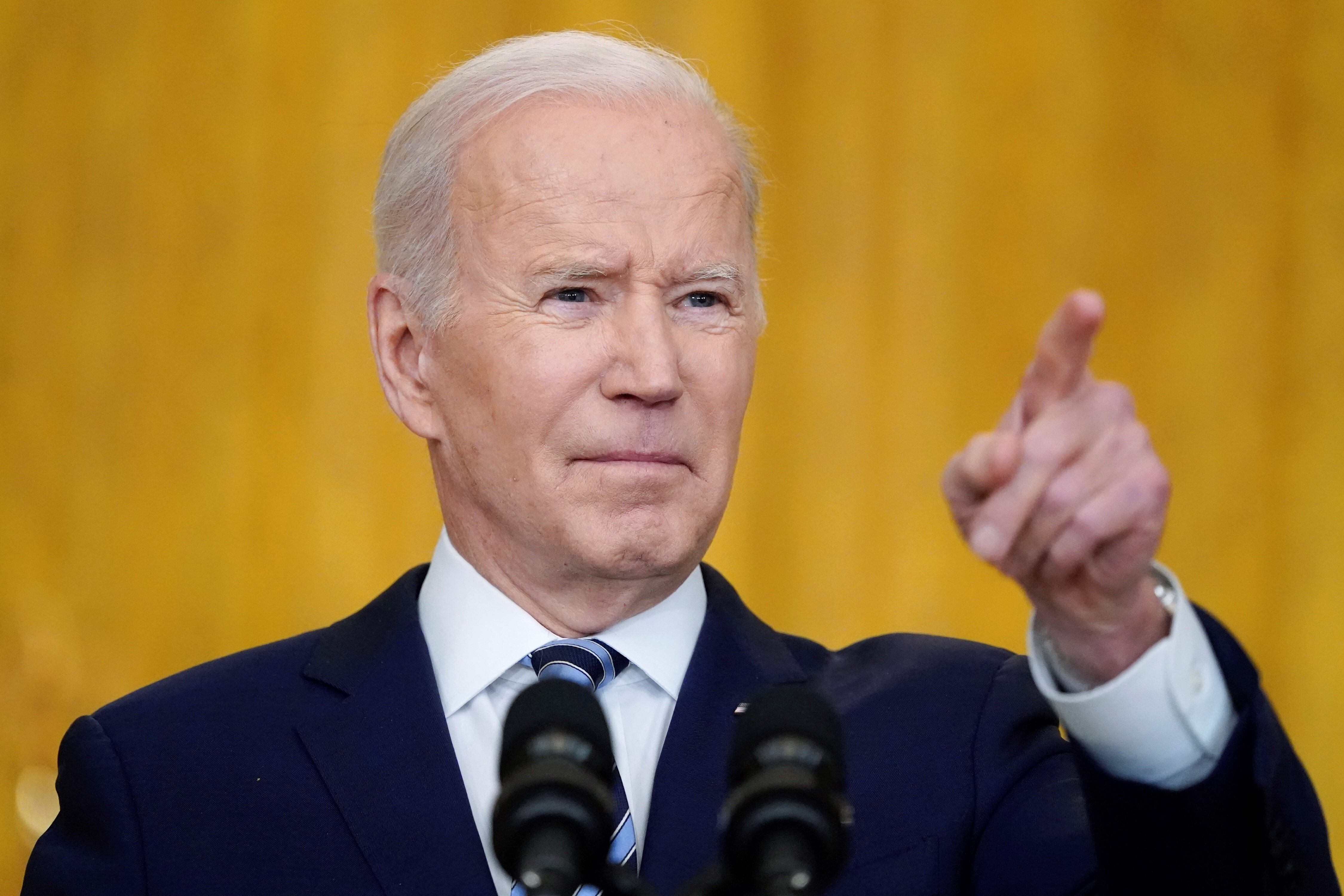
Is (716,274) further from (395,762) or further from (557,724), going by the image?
(557,724)

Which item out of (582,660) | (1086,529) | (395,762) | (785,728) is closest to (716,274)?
(582,660)

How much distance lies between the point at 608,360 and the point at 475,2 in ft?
5.79

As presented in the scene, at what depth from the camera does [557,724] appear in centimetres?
120

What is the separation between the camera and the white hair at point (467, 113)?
2.13m

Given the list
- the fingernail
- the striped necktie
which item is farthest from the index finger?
the striped necktie

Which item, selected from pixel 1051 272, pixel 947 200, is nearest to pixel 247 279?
pixel 947 200

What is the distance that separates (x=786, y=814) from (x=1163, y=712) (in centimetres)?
47

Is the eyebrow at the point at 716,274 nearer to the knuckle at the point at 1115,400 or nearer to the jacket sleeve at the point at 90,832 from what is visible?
the knuckle at the point at 1115,400

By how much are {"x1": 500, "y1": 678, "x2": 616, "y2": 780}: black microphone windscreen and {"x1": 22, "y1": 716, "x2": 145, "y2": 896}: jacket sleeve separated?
34.2 inches

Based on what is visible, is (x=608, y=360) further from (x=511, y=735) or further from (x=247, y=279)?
(x=247, y=279)

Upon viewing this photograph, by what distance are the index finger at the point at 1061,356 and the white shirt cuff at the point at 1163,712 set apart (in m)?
0.24

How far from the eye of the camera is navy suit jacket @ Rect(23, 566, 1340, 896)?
72.6 inches

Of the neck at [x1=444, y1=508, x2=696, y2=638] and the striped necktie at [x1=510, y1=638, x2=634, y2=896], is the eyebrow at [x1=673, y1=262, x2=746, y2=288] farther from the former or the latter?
the striped necktie at [x1=510, y1=638, x2=634, y2=896]

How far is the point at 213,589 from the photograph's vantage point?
3.35m
